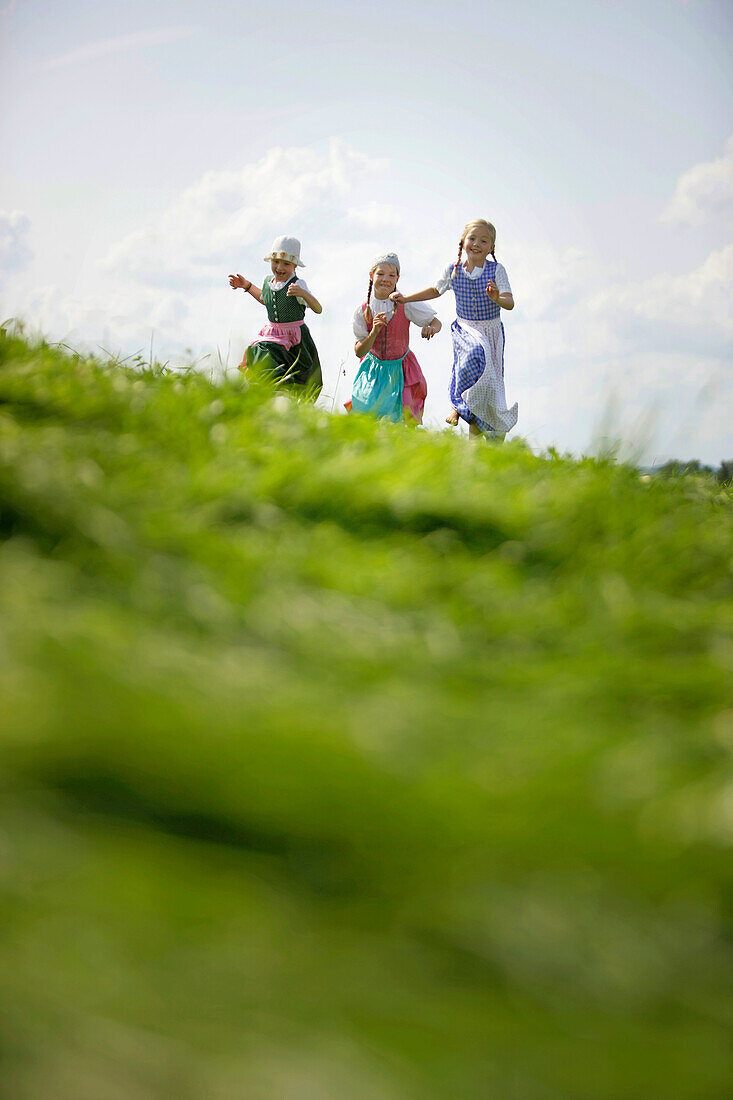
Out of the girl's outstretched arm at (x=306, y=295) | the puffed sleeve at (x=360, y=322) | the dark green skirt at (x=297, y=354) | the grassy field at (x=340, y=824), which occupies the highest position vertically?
the puffed sleeve at (x=360, y=322)

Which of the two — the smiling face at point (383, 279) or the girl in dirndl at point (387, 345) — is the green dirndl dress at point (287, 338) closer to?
the girl in dirndl at point (387, 345)

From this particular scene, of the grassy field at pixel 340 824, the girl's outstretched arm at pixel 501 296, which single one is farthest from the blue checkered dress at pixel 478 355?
the grassy field at pixel 340 824

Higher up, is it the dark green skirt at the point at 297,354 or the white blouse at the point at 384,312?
the white blouse at the point at 384,312

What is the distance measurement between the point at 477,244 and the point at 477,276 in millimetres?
282

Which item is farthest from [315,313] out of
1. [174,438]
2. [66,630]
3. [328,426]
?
[66,630]

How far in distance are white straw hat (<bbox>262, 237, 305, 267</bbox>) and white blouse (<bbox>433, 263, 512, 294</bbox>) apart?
1.56 meters

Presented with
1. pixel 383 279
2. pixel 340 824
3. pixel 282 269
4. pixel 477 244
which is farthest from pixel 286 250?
pixel 340 824

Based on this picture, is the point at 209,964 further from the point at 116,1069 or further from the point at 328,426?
the point at 328,426

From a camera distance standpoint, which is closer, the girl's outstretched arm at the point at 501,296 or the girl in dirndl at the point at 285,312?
the girl's outstretched arm at the point at 501,296

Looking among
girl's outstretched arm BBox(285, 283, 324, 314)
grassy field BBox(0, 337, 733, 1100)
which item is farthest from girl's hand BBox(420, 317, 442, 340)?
grassy field BBox(0, 337, 733, 1100)

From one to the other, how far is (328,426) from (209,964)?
233cm

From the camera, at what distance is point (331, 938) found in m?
0.73

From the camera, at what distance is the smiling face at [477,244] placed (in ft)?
24.2

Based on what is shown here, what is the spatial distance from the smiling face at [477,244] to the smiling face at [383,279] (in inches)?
30.4
